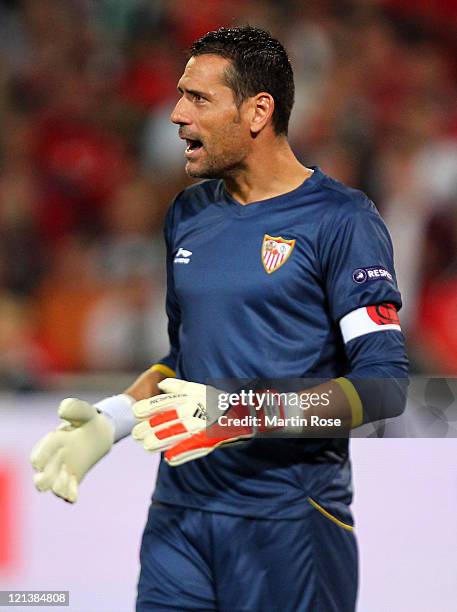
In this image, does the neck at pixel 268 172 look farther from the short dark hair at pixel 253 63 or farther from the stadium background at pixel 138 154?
the stadium background at pixel 138 154

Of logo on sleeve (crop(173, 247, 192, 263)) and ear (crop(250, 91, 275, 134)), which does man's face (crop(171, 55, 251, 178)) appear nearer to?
ear (crop(250, 91, 275, 134))

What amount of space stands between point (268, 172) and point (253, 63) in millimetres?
246

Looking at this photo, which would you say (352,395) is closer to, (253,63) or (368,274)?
(368,274)

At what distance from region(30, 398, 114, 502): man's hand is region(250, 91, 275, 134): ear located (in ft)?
2.41

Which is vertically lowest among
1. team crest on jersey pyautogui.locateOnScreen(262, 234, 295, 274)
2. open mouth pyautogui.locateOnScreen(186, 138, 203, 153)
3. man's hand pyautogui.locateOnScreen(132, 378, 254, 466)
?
man's hand pyautogui.locateOnScreen(132, 378, 254, 466)

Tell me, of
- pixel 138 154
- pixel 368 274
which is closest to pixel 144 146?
pixel 138 154

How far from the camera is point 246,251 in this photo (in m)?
2.43

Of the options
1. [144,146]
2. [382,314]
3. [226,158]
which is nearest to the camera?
[382,314]

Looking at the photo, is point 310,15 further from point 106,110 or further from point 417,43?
point 106,110

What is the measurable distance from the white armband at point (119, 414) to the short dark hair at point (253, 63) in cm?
73

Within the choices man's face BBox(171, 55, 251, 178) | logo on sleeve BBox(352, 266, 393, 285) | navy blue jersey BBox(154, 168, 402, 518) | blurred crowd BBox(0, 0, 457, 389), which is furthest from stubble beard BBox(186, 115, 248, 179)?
blurred crowd BBox(0, 0, 457, 389)

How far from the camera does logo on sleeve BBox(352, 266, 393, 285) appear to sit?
2.25 metres

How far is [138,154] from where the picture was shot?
18.6ft

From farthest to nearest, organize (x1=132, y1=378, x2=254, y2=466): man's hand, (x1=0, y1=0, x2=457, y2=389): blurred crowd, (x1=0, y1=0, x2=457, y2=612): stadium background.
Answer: (x1=0, y1=0, x2=457, y2=389): blurred crowd
(x1=0, y1=0, x2=457, y2=612): stadium background
(x1=132, y1=378, x2=254, y2=466): man's hand
